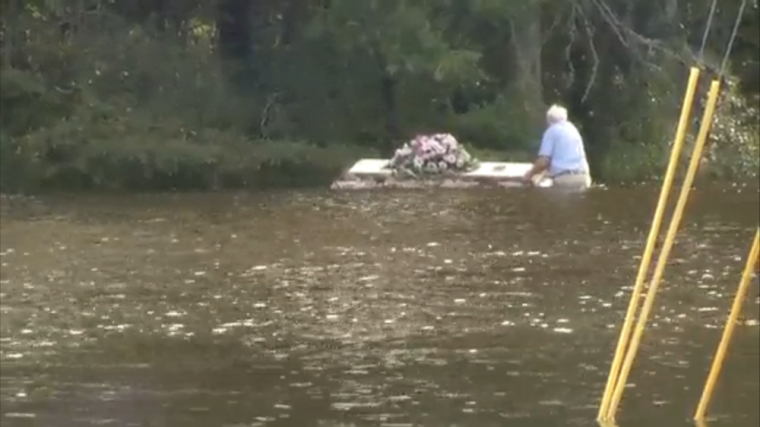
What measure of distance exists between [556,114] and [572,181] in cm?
28

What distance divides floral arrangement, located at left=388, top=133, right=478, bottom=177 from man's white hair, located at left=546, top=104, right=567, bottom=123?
520mm

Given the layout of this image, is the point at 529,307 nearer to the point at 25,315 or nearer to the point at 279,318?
the point at 279,318

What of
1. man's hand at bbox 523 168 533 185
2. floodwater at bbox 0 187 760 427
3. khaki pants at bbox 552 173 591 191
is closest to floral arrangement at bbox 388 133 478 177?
man's hand at bbox 523 168 533 185

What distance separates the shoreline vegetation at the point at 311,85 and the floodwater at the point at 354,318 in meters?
0.32

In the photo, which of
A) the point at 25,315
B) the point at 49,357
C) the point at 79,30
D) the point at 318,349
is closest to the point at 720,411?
the point at 318,349

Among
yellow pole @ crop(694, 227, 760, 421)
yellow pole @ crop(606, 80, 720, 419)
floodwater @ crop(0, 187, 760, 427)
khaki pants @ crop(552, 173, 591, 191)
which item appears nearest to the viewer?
yellow pole @ crop(606, 80, 720, 419)

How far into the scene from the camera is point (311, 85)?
16.3ft

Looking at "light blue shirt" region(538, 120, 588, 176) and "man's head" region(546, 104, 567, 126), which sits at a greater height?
"man's head" region(546, 104, 567, 126)

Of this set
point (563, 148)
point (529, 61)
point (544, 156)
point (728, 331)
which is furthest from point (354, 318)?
point (563, 148)

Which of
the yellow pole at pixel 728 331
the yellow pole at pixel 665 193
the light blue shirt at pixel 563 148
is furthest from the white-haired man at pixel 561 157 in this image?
the yellow pole at pixel 665 193

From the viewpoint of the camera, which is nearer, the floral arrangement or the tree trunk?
the tree trunk

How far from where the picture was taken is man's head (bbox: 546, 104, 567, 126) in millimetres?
6410

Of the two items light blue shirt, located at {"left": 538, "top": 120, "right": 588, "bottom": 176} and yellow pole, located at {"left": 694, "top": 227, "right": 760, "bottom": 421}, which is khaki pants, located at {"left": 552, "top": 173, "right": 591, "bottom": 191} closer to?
light blue shirt, located at {"left": 538, "top": 120, "right": 588, "bottom": 176}

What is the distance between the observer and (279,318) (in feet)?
12.3
